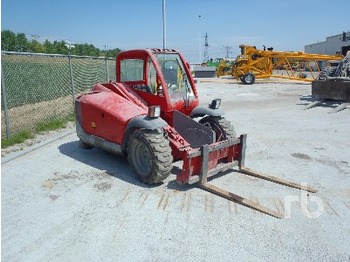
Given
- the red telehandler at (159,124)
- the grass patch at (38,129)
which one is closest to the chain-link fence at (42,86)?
the grass patch at (38,129)

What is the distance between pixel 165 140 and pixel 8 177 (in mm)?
2702

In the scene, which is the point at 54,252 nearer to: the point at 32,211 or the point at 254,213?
the point at 32,211

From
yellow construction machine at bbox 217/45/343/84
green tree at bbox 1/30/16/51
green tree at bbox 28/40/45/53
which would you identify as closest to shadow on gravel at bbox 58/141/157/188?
yellow construction machine at bbox 217/45/343/84

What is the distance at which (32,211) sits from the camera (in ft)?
14.0

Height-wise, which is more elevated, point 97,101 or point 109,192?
point 97,101

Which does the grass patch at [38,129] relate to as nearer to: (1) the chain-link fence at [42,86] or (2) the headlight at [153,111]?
(1) the chain-link fence at [42,86]

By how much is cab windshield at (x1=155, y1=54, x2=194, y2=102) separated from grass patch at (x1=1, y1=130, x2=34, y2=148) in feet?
13.0

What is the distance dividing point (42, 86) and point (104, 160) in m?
7.58

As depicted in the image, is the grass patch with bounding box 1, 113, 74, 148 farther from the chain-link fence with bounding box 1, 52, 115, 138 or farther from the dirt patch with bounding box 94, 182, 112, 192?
the dirt patch with bounding box 94, 182, 112, 192

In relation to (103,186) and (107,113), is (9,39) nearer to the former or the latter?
(107,113)

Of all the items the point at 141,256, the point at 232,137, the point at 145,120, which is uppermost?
the point at 145,120

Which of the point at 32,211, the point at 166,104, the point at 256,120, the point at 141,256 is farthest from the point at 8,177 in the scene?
the point at 256,120

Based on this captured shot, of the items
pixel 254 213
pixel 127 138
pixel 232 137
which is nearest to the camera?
pixel 254 213

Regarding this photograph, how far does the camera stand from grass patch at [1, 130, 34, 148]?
7.37m
